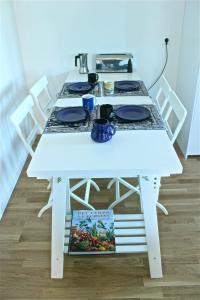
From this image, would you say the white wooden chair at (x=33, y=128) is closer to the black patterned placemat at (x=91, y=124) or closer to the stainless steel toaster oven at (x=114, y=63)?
the black patterned placemat at (x=91, y=124)

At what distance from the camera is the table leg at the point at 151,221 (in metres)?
1.28

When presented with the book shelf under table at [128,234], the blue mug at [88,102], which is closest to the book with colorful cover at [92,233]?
the book shelf under table at [128,234]

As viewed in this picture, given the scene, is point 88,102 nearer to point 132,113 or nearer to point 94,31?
point 132,113

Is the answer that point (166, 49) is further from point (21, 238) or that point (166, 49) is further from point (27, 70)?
point (21, 238)

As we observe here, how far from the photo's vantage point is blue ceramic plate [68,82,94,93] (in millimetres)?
1896

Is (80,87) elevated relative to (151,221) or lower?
elevated

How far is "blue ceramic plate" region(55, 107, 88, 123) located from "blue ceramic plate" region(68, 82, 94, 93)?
0.35 metres

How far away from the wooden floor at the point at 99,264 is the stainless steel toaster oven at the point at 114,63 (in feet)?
4.02

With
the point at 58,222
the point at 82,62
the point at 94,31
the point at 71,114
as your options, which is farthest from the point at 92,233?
the point at 94,31

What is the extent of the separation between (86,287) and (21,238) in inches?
22.1

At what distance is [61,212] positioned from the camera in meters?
A: 1.30

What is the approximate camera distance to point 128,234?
1531 mm

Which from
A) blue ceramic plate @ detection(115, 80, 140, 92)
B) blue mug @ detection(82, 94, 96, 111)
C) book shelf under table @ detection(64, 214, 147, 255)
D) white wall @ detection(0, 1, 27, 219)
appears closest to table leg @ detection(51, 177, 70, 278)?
book shelf under table @ detection(64, 214, 147, 255)

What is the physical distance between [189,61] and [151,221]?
5.23 feet
